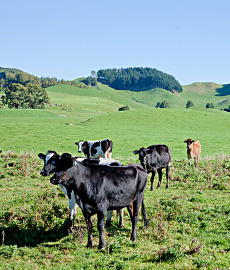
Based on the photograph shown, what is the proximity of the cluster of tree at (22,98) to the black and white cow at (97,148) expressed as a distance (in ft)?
357

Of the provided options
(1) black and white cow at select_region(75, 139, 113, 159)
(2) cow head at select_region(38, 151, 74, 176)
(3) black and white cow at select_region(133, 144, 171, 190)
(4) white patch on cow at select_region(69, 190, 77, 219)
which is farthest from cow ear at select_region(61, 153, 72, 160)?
(1) black and white cow at select_region(75, 139, 113, 159)

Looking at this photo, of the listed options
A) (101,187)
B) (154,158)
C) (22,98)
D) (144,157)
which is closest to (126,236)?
(101,187)

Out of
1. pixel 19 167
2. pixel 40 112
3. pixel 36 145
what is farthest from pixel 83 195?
pixel 40 112

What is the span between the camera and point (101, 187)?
8.55 m

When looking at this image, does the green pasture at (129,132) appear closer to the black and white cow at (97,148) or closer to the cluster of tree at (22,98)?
the black and white cow at (97,148)

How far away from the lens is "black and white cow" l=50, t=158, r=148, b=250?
27.6 ft

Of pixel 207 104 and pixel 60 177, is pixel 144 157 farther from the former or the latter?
pixel 207 104

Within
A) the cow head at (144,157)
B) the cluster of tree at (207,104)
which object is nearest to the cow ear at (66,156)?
the cow head at (144,157)

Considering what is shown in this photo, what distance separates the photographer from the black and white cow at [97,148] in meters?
23.0

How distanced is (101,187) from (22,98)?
125969mm

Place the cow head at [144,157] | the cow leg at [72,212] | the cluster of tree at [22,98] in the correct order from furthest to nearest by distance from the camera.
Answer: the cluster of tree at [22,98], the cow head at [144,157], the cow leg at [72,212]

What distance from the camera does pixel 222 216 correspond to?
10906 millimetres

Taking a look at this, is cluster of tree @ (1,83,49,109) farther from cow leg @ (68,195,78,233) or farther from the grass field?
cow leg @ (68,195,78,233)

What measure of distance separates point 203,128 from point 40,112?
5537cm
